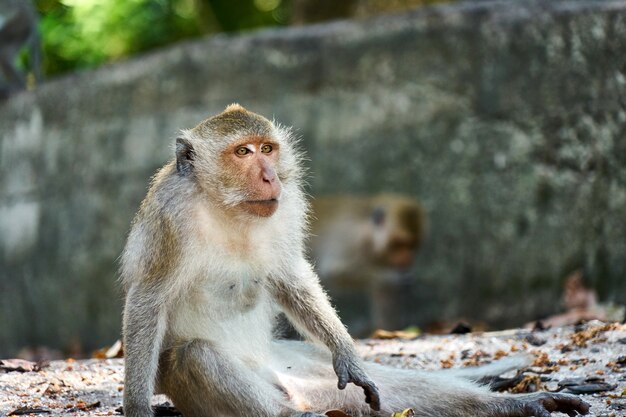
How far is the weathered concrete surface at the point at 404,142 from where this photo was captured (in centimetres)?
924

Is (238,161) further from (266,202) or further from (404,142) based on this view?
(404,142)

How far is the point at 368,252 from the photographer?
10.6 metres

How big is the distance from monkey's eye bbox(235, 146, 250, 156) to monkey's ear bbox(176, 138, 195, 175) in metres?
0.22

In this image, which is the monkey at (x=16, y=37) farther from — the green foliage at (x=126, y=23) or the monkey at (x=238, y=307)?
the monkey at (x=238, y=307)

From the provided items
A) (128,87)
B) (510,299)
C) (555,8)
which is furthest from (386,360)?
(128,87)

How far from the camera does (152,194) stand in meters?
4.30

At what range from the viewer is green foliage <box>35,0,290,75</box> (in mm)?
14039

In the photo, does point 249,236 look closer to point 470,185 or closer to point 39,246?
point 470,185

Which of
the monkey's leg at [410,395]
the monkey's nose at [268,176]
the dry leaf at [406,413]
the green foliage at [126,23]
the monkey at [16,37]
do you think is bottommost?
the dry leaf at [406,413]

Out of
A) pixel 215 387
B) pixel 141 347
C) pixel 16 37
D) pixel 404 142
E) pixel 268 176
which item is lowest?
pixel 215 387

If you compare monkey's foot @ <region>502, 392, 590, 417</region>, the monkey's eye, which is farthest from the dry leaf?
the monkey's eye

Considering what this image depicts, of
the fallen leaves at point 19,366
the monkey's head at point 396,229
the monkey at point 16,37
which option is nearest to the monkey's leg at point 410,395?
the fallen leaves at point 19,366

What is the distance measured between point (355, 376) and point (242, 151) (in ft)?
3.41

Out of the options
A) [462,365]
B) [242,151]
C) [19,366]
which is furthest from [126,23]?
[242,151]
